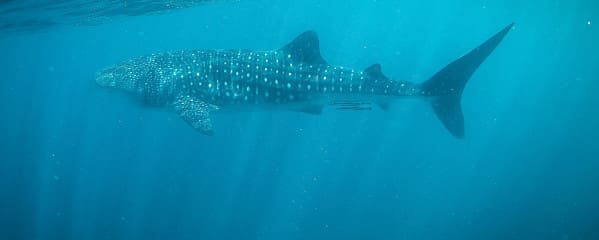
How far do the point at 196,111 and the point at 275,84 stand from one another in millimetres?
1859

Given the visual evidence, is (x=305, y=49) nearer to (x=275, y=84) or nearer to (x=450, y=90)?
(x=275, y=84)

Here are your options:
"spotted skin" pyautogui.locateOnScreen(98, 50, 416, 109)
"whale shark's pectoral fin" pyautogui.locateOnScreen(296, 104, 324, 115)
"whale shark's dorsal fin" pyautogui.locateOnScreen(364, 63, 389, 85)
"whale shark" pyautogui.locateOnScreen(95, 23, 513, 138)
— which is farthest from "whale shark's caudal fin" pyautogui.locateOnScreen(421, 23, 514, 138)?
"whale shark's pectoral fin" pyautogui.locateOnScreen(296, 104, 324, 115)

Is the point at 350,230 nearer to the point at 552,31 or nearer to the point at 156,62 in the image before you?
the point at 156,62

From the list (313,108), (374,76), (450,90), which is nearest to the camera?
(450,90)

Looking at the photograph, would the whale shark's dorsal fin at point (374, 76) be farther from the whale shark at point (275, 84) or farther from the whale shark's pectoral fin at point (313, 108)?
the whale shark's pectoral fin at point (313, 108)

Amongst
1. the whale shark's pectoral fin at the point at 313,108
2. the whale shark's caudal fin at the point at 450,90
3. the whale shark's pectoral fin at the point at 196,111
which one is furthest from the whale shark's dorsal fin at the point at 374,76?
the whale shark's pectoral fin at the point at 196,111

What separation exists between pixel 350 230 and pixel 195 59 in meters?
12.4

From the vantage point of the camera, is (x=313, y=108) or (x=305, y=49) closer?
(x=305, y=49)

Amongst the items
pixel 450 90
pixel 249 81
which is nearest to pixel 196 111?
pixel 249 81

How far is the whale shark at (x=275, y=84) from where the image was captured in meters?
8.88

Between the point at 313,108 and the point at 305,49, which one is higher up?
the point at 305,49

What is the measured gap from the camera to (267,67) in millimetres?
9203

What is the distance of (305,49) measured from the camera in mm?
9102

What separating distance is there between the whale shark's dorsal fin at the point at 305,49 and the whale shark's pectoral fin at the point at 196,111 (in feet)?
7.30
